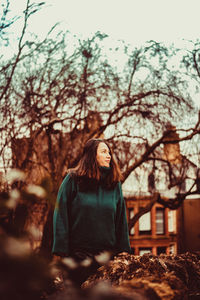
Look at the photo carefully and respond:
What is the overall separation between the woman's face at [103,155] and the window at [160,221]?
1280 inches

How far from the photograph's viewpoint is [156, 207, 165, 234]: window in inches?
1356

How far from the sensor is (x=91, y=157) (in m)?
2.78

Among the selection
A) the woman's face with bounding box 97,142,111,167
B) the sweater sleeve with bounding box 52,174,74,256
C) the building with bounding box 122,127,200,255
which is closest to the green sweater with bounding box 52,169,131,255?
the sweater sleeve with bounding box 52,174,74,256

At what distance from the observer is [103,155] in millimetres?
2814

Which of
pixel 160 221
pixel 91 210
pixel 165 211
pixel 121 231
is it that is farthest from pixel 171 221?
pixel 91 210

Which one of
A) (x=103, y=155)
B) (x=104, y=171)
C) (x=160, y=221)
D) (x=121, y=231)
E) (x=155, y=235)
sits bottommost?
(x=155, y=235)

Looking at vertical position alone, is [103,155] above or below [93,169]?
above

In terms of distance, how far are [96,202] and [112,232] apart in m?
0.24

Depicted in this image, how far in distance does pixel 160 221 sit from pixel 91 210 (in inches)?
1304

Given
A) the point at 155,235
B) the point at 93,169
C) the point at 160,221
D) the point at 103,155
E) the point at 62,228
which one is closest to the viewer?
the point at 62,228

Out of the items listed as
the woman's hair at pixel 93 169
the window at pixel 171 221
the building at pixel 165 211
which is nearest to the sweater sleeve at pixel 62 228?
the woman's hair at pixel 93 169

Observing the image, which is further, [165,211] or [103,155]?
[165,211]

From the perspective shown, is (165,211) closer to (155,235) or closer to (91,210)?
(155,235)

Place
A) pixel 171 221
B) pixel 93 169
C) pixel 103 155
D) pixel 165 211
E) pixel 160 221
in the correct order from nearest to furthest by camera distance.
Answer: pixel 93 169 < pixel 103 155 < pixel 165 211 < pixel 171 221 < pixel 160 221
